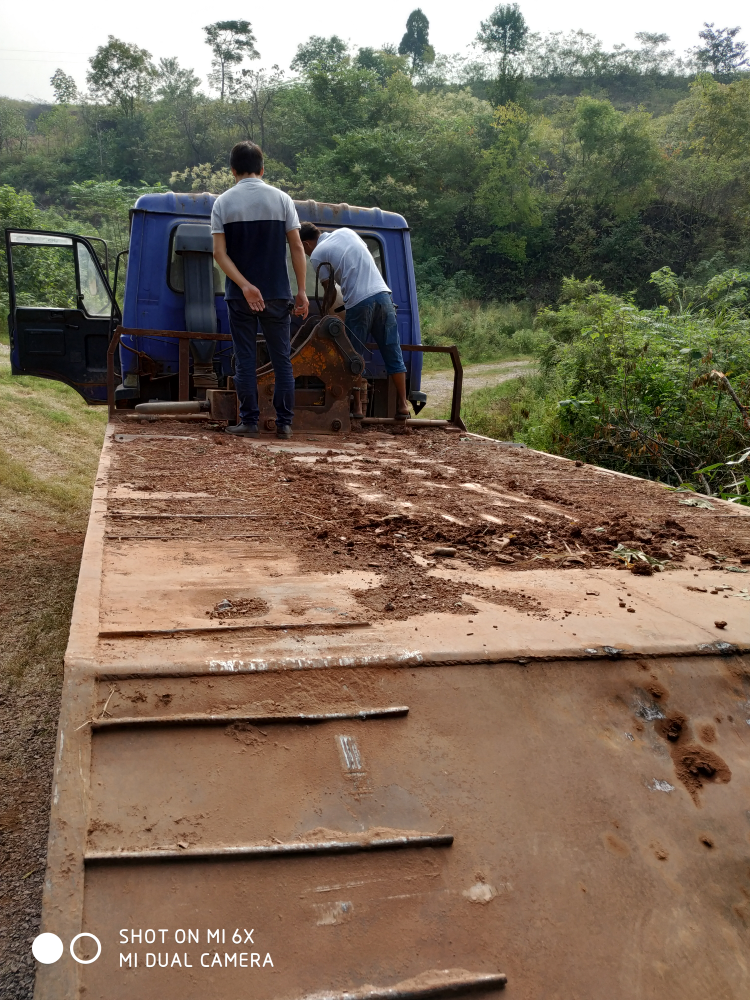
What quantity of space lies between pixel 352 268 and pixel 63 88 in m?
59.4

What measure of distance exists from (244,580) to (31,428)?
8.05 m

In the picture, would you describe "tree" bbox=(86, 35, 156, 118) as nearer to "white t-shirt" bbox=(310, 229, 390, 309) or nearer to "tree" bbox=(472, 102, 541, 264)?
"tree" bbox=(472, 102, 541, 264)

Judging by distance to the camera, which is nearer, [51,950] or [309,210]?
[51,950]

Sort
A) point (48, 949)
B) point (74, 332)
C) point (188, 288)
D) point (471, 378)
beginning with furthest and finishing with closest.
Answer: point (471, 378)
point (74, 332)
point (188, 288)
point (48, 949)

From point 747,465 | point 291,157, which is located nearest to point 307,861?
point 747,465

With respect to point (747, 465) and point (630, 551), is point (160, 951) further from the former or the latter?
point (747, 465)

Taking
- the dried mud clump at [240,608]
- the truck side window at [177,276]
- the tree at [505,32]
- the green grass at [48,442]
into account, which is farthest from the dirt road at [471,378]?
the tree at [505,32]

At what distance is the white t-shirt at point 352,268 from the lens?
Answer: 205 inches

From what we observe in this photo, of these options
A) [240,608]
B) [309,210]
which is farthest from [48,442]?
[240,608]

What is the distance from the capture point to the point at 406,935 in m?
1.02

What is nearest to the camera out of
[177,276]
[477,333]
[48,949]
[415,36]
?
[48,949]

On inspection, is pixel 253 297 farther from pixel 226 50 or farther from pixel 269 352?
pixel 226 50

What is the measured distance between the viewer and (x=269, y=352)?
4523 mm

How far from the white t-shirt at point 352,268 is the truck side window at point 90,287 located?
9.99 ft
